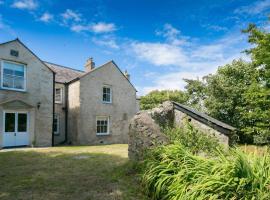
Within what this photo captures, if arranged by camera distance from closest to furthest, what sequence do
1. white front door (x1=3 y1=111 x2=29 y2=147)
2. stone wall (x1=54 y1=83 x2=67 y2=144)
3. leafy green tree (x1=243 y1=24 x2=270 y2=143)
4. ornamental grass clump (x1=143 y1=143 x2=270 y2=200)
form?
ornamental grass clump (x1=143 y1=143 x2=270 y2=200), leafy green tree (x1=243 y1=24 x2=270 y2=143), white front door (x1=3 y1=111 x2=29 y2=147), stone wall (x1=54 y1=83 x2=67 y2=144)

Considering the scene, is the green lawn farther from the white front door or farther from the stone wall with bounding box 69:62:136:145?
the stone wall with bounding box 69:62:136:145

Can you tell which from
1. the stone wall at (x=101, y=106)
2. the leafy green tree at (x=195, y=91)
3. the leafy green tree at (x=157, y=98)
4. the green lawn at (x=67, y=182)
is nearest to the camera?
the green lawn at (x=67, y=182)

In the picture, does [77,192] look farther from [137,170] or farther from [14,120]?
[14,120]

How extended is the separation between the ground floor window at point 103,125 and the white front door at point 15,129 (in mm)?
7225

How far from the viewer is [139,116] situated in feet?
26.7

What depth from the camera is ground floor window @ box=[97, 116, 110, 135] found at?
23.1 m

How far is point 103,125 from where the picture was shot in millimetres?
23484

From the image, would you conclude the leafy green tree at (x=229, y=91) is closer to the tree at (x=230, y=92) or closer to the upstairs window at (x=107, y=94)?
the tree at (x=230, y=92)

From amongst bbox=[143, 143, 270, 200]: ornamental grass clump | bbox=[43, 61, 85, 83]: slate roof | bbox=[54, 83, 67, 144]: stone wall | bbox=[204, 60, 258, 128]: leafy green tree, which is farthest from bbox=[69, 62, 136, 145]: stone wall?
bbox=[143, 143, 270, 200]: ornamental grass clump

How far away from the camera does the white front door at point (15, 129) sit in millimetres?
16297

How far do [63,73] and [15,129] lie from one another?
904cm

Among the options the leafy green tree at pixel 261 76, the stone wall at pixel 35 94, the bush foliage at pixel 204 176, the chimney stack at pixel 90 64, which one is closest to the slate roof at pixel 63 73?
the chimney stack at pixel 90 64

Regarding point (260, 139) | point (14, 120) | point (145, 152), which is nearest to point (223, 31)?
point (260, 139)

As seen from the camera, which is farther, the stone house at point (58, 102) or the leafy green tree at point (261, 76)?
the stone house at point (58, 102)
